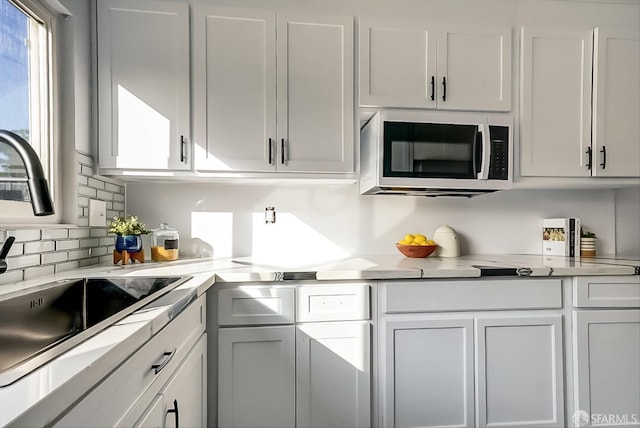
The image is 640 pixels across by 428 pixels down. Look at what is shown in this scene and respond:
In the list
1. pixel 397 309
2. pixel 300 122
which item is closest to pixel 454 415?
pixel 397 309

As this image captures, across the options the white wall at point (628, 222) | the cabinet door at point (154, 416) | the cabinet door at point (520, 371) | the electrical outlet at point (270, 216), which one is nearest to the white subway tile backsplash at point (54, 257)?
the cabinet door at point (154, 416)

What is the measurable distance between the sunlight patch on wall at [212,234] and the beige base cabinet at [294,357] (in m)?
0.63

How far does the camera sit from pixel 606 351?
1700 mm

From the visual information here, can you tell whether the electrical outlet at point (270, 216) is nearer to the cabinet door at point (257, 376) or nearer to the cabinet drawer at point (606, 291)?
the cabinet door at point (257, 376)

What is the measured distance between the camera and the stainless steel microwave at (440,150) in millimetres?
1816

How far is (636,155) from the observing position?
201 cm

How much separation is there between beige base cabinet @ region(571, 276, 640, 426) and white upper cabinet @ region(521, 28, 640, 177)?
0.64m

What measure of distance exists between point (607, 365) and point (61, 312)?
228 cm

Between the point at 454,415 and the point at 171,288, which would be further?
the point at 454,415

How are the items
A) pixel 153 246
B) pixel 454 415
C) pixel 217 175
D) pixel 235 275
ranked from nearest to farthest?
pixel 235 275
pixel 454 415
pixel 217 175
pixel 153 246

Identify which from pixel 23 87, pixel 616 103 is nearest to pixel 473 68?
pixel 616 103

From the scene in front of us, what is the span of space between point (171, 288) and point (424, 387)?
1.17 metres

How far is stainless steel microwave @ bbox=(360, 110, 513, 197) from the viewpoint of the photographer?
1.82m

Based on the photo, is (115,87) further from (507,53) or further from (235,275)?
(507,53)
